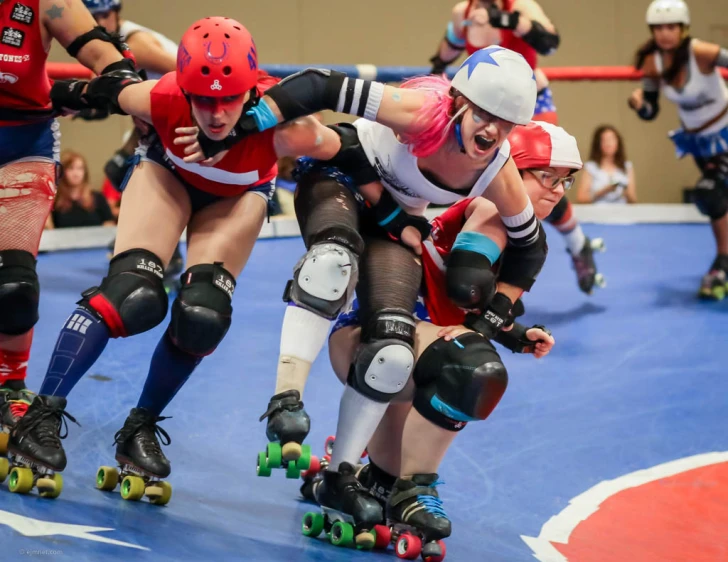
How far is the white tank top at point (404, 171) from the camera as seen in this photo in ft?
11.0

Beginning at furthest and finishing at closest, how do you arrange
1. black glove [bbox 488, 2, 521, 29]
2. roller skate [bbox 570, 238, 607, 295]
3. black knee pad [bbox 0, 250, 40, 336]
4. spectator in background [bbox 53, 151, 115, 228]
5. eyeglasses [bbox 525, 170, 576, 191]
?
1. spectator in background [bbox 53, 151, 115, 228]
2. roller skate [bbox 570, 238, 607, 295]
3. black glove [bbox 488, 2, 521, 29]
4. eyeglasses [bbox 525, 170, 576, 191]
5. black knee pad [bbox 0, 250, 40, 336]

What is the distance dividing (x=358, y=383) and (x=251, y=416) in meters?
1.30

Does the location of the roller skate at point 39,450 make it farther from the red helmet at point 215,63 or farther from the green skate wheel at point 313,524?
the red helmet at point 215,63

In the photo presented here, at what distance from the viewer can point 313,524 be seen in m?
3.16

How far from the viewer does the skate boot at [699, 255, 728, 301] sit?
6777 millimetres

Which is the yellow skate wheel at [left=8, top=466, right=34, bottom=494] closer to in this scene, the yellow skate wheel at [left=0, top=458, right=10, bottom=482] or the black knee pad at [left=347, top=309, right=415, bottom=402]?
the yellow skate wheel at [left=0, top=458, right=10, bottom=482]

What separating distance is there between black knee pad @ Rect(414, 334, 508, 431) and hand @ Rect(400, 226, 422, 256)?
382mm

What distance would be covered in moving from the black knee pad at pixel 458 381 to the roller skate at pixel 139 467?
0.81 meters

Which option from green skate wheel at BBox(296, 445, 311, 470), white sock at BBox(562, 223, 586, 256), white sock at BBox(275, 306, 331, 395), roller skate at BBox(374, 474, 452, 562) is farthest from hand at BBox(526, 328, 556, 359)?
white sock at BBox(562, 223, 586, 256)

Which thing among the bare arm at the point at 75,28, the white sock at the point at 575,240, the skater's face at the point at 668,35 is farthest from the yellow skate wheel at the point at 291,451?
the skater's face at the point at 668,35

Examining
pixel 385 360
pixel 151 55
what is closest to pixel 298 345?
pixel 385 360

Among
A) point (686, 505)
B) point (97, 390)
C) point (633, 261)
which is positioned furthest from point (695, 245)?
point (97, 390)

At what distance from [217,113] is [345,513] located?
47.5 inches

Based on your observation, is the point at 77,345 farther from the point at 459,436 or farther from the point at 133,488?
the point at 459,436
